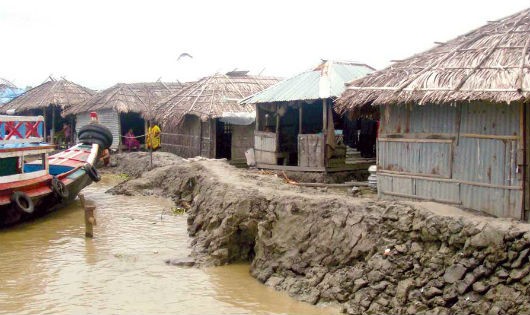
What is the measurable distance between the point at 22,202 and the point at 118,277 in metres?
4.77

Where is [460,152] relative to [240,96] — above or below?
below

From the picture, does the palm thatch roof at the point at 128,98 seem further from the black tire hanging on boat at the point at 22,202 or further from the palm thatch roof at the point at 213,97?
the black tire hanging on boat at the point at 22,202

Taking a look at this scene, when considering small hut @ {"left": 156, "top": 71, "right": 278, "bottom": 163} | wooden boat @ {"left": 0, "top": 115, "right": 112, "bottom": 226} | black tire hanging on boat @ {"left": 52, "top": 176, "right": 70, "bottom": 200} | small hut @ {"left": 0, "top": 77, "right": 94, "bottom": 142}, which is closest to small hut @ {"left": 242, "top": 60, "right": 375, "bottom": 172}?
small hut @ {"left": 156, "top": 71, "right": 278, "bottom": 163}

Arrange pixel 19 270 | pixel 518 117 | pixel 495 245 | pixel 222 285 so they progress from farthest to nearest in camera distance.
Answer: pixel 19 270
pixel 222 285
pixel 518 117
pixel 495 245

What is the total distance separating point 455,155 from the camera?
9961 mm

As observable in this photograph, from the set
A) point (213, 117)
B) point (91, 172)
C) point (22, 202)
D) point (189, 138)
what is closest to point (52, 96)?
point (189, 138)

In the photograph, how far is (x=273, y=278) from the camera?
9.45 meters

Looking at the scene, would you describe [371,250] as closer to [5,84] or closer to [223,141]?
[223,141]

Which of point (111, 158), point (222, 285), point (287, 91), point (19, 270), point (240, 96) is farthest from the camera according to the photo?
point (111, 158)

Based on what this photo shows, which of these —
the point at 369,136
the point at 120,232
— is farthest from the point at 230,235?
the point at 369,136

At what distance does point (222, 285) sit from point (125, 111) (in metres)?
16.2

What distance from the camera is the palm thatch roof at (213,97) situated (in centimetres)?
2034

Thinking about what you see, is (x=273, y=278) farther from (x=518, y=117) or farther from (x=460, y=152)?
(x=518, y=117)

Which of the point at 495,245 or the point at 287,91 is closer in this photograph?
the point at 495,245
